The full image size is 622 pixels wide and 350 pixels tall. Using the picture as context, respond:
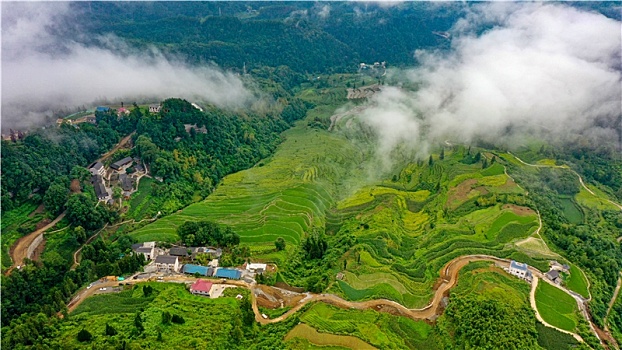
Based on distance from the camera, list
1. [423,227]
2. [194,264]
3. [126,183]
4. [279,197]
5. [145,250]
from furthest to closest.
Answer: [279,197] < [126,183] < [423,227] < [145,250] < [194,264]

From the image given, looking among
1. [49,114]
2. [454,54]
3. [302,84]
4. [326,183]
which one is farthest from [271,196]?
[454,54]

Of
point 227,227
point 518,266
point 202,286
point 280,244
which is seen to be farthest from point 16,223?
point 518,266

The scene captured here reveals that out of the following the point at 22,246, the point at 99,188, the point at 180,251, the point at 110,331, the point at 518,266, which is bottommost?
the point at 518,266

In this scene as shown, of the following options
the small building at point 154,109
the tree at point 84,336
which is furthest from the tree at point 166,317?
the small building at point 154,109

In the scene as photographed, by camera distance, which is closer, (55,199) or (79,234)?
(79,234)

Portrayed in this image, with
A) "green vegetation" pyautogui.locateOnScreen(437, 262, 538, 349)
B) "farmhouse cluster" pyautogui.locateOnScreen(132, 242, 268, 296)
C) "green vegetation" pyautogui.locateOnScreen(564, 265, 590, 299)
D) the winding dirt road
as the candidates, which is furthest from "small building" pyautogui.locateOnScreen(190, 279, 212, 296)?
"green vegetation" pyautogui.locateOnScreen(564, 265, 590, 299)

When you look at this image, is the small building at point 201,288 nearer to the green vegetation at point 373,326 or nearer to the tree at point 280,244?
the green vegetation at point 373,326

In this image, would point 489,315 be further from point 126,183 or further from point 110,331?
point 126,183
